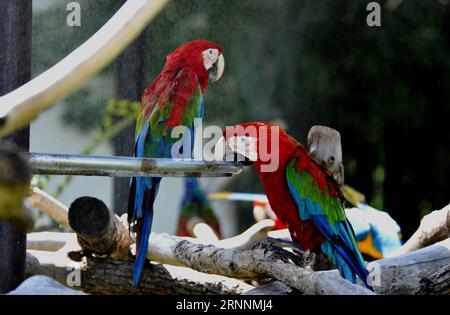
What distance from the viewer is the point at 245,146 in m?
1.85

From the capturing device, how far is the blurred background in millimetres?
1949

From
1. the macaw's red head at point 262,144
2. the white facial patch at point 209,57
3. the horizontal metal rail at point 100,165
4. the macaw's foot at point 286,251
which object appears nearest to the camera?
→ the horizontal metal rail at point 100,165

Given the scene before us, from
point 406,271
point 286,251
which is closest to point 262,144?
point 286,251

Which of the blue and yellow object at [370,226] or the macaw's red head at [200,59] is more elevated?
the macaw's red head at [200,59]

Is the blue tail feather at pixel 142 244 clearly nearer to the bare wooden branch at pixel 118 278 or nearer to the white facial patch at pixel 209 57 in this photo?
the bare wooden branch at pixel 118 278

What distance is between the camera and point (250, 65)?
205cm

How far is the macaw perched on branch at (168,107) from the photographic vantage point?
Result: 189 centimetres

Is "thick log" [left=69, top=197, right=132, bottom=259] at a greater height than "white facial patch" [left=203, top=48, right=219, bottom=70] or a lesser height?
lesser

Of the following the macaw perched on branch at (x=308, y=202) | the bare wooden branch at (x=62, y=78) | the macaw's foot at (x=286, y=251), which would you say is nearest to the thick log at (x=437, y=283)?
the macaw perched on branch at (x=308, y=202)

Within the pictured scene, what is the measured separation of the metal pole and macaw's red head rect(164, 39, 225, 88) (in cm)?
42

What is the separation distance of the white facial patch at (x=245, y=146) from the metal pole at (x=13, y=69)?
1.98ft

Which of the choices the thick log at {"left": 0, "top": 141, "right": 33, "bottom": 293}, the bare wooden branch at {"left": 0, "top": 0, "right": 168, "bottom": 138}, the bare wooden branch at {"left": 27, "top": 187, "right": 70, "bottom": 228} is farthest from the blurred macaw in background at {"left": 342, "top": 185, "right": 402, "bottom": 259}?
the thick log at {"left": 0, "top": 141, "right": 33, "bottom": 293}

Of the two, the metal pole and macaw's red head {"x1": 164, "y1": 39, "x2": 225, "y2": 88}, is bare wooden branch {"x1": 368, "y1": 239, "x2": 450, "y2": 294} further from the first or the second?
the metal pole

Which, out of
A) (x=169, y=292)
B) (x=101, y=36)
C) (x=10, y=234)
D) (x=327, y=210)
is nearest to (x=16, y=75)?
(x=10, y=234)
